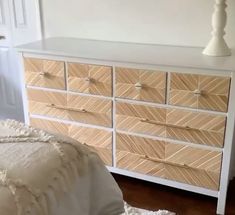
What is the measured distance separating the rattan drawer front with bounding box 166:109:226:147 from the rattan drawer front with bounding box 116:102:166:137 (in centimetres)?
5

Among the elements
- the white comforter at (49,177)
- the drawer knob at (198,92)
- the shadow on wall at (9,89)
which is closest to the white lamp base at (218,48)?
the drawer knob at (198,92)

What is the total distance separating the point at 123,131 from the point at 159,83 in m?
0.41

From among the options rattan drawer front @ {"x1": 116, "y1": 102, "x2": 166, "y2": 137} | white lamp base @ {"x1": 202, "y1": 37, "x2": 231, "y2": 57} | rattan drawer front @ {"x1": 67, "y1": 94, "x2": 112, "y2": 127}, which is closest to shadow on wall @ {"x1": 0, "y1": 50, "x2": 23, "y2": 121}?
rattan drawer front @ {"x1": 67, "y1": 94, "x2": 112, "y2": 127}

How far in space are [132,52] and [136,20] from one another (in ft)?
1.14

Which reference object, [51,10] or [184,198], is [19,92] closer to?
[51,10]

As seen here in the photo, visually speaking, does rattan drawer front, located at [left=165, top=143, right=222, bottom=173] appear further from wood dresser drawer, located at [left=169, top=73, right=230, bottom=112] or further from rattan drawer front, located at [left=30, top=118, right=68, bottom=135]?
rattan drawer front, located at [left=30, top=118, right=68, bottom=135]

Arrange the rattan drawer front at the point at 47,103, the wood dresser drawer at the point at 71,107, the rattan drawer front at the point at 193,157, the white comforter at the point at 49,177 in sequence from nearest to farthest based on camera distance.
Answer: the white comforter at the point at 49,177 → the rattan drawer front at the point at 193,157 → the wood dresser drawer at the point at 71,107 → the rattan drawer front at the point at 47,103

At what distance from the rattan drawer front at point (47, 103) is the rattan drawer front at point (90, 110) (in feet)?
0.19

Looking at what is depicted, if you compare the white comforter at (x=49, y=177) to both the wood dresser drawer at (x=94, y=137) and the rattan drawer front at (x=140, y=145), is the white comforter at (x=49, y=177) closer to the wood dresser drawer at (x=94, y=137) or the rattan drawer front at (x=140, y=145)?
the rattan drawer front at (x=140, y=145)

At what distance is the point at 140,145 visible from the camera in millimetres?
2227

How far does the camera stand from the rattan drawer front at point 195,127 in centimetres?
199

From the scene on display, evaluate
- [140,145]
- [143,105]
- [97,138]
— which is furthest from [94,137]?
[143,105]

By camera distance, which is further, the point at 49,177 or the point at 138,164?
the point at 138,164

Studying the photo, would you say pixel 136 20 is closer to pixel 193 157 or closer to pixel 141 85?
pixel 141 85
